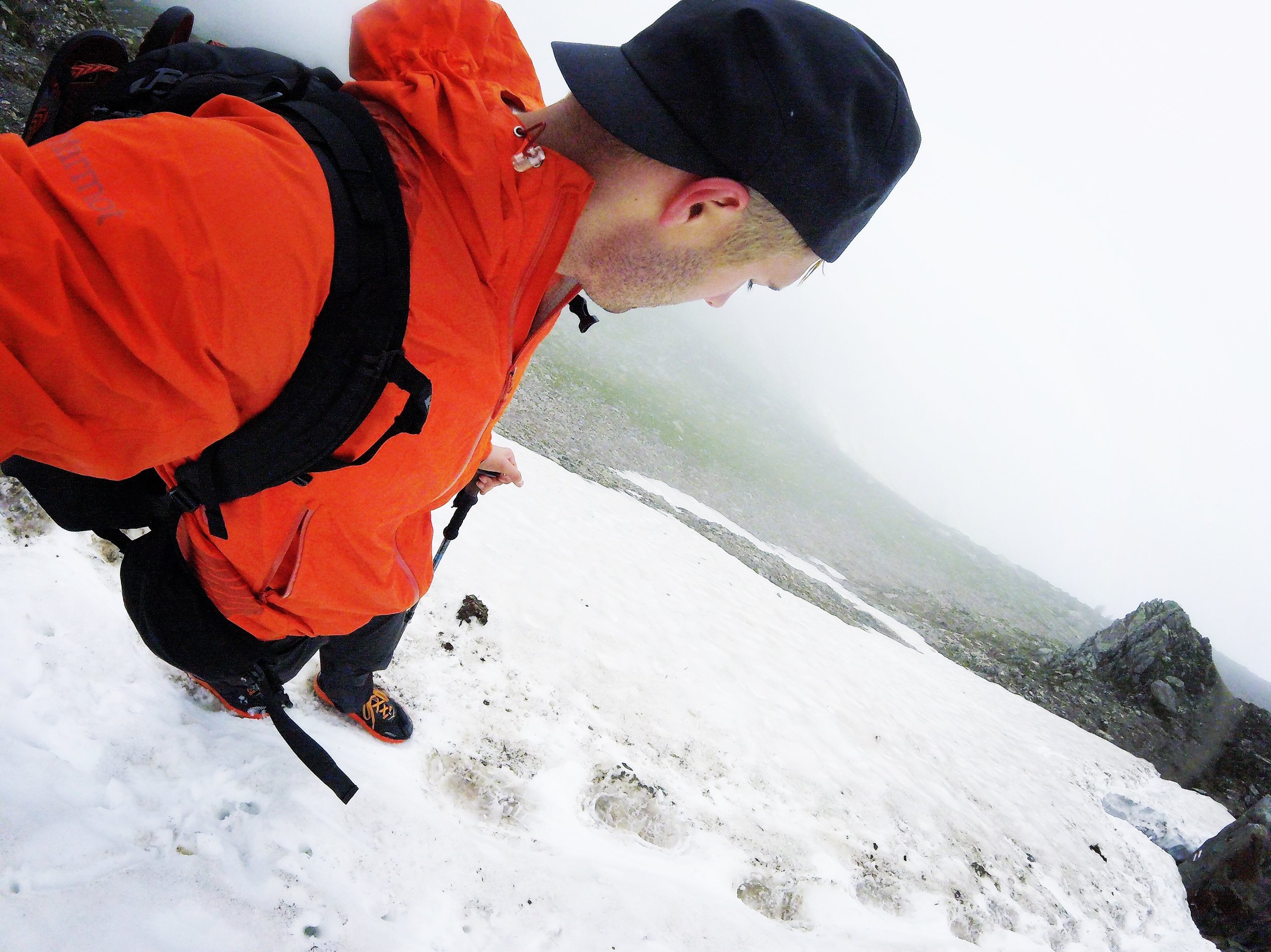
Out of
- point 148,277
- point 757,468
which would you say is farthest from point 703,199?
point 757,468

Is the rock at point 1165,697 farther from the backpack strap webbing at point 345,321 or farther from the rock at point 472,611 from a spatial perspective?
the backpack strap webbing at point 345,321

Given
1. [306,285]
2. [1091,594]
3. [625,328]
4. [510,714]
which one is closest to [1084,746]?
[510,714]

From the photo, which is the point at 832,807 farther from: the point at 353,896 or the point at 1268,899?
the point at 1268,899

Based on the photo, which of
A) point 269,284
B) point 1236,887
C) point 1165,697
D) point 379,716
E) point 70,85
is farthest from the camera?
point 1165,697

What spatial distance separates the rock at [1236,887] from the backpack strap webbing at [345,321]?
1158 cm

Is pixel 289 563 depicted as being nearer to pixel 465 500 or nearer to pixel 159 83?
A: pixel 465 500

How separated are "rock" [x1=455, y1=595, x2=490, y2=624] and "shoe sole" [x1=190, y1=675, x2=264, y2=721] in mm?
2038

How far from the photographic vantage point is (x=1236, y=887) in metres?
7.66

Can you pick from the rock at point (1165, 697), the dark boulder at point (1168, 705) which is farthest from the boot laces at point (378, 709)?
the rock at point (1165, 697)

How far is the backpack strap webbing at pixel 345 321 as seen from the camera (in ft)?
4.26

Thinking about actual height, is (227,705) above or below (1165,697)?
below

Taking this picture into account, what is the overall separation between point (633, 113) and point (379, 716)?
12.0 ft

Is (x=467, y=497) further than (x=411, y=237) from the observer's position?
Yes

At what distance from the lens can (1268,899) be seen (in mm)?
7637
